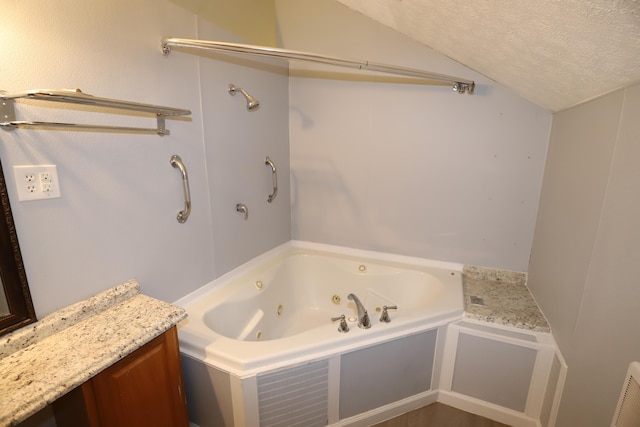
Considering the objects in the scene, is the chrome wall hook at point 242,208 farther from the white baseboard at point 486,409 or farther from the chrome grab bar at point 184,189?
the white baseboard at point 486,409

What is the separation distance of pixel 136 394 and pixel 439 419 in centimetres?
157

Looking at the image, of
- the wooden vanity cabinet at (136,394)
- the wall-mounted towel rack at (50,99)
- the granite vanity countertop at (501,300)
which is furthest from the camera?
the granite vanity countertop at (501,300)

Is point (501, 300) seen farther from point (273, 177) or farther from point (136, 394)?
point (136, 394)

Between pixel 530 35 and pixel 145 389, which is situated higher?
pixel 530 35

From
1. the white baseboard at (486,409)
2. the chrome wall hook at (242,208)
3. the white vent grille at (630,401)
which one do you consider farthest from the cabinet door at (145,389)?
the white vent grille at (630,401)

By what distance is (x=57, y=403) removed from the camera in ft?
3.48

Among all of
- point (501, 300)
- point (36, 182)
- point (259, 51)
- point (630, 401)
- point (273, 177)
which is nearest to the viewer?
point (630, 401)

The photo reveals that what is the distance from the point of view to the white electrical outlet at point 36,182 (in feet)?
3.30

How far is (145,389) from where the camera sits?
1.17m

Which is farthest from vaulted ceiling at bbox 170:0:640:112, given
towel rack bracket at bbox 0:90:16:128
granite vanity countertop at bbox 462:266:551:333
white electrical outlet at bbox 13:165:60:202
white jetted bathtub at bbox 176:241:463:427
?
white jetted bathtub at bbox 176:241:463:427

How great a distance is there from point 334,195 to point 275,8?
4.89 feet

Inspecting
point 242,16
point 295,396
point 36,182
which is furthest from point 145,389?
point 242,16

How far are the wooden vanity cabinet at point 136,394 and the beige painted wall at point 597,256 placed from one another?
5.42 ft

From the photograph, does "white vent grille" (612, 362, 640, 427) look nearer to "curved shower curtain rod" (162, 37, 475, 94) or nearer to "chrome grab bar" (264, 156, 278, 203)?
"curved shower curtain rod" (162, 37, 475, 94)
